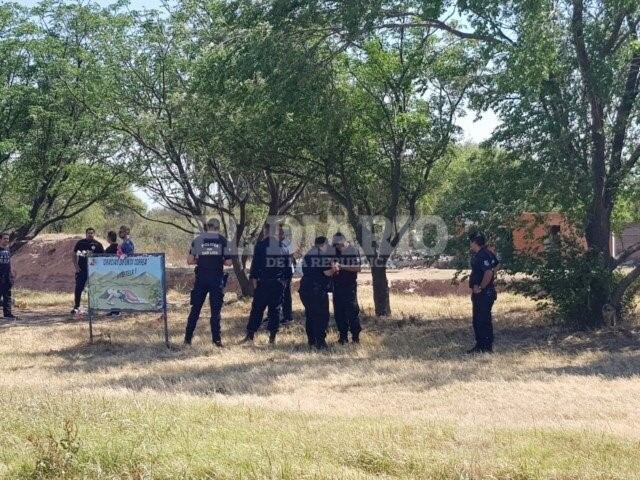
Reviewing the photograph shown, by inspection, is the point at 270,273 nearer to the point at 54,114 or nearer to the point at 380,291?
the point at 380,291

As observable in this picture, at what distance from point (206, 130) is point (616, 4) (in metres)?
7.51

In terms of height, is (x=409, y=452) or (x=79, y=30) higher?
(x=79, y=30)

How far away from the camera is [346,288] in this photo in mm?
13094

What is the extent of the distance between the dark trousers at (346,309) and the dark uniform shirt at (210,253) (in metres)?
1.88

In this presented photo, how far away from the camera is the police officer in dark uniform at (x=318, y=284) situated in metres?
12.6

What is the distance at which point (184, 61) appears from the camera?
1772cm

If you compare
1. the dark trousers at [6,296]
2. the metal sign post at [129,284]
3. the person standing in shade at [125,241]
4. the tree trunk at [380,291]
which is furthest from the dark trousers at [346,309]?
A: the dark trousers at [6,296]

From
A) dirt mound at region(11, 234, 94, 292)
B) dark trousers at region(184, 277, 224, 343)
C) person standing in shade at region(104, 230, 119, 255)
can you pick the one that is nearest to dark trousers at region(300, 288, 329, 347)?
dark trousers at region(184, 277, 224, 343)

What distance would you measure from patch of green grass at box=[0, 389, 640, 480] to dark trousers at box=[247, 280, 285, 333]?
18.8ft

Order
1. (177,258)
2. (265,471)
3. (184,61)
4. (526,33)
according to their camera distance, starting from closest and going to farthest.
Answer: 1. (265,471)
2. (526,33)
3. (184,61)
4. (177,258)

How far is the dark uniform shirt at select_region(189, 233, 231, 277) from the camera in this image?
1247 cm

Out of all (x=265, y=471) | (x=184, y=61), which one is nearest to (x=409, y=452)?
(x=265, y=471)

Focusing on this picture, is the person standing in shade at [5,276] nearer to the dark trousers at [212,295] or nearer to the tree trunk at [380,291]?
the dark trousers at [212,295]

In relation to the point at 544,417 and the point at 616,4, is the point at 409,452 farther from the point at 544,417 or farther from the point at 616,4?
the point at 616,4
